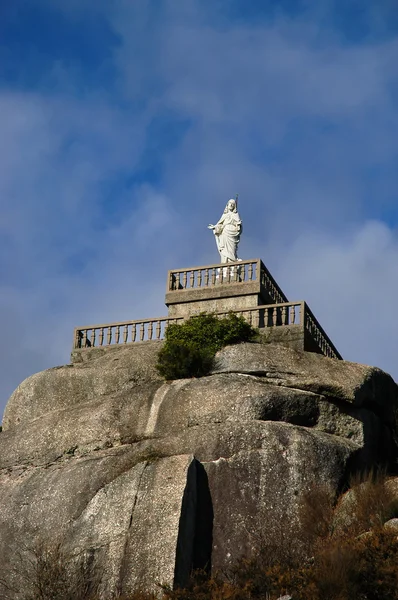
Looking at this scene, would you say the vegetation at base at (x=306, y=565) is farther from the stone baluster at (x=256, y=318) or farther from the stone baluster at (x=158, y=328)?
the stone baluster at (x=158, y=328)

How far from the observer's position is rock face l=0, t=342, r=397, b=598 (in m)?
27.7

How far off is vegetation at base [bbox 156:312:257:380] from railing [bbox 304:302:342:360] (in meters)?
2.37

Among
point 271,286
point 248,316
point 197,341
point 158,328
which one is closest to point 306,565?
point 197,341

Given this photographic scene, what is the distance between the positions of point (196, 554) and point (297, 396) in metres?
5.44

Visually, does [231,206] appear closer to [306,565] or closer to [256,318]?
[256,318]

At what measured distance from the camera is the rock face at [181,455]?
90.9ft

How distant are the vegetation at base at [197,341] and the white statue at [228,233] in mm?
5255

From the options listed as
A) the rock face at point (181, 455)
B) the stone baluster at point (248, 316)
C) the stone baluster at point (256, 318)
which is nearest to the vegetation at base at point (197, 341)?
the rock face at point (181, 455)

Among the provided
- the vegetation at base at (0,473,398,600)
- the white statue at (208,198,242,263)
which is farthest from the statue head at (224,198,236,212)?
the vegetation at base at (0,473,398,600)

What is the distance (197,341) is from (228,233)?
27.4ft

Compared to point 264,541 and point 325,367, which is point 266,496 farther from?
point 325,367

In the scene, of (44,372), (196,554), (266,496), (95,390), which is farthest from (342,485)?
(44,372)

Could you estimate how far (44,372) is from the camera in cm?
3544

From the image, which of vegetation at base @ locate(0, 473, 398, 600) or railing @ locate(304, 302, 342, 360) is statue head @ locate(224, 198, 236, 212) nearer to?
railing @ locate(304, 302, 342, 360)
